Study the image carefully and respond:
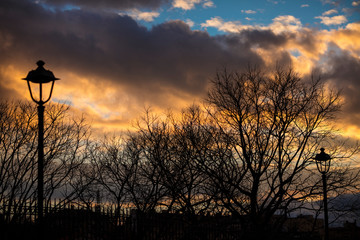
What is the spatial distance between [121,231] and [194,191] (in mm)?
10434

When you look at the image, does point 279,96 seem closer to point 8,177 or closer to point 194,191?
point 194,191

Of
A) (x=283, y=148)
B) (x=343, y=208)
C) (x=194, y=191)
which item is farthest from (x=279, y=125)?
(x=194, y=191)

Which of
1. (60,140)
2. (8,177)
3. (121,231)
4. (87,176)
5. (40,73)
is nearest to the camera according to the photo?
(40,73)

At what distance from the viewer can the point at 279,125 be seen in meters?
20.5

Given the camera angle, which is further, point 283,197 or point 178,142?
point 178,142

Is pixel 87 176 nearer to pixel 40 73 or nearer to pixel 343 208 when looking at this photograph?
pixel 343 208

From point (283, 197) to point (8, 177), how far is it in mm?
15985

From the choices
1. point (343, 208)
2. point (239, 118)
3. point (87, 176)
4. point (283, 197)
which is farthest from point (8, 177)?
point (343, 208)

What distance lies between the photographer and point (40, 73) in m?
7.80

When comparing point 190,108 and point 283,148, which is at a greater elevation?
point 190,108

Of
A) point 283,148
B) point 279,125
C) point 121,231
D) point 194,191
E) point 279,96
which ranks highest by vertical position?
point 279,96

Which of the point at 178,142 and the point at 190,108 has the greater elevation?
the point at 190,108

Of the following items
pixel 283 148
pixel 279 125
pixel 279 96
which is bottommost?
pixel 283 148

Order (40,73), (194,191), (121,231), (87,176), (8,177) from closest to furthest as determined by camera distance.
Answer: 1. (40,73)
2. (121,231)
3. (8,177)
4. (194,191)
5. (87,176)
